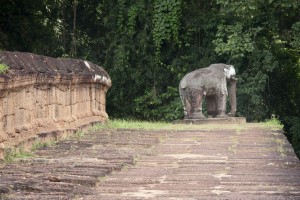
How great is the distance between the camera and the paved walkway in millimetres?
5441

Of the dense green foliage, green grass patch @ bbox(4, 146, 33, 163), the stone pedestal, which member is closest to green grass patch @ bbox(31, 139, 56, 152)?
green grass patch @ bbox(4, 146, 33, 163)

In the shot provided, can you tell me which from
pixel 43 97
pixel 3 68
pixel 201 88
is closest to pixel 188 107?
pixel 201 88

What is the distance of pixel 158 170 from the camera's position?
22.1 feet

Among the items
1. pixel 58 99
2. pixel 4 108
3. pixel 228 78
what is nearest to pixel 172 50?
pixel 228 78

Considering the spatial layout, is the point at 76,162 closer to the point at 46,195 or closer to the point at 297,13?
the point at 46,195

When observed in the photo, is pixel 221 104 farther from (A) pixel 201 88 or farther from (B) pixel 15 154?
(B) pixel 15 154

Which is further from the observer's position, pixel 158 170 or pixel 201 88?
pixel 201 88

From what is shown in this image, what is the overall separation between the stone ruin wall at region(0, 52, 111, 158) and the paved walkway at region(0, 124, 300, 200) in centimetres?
38

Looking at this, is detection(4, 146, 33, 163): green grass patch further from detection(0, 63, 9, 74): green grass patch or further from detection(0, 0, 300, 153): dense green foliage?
detection(0, 0, 300, 153): dense green foliage

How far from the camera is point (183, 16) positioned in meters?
22.1

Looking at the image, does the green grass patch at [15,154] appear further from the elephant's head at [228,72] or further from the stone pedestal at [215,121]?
the elephant's head at [228,72]

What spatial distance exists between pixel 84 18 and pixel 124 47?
87.1 inches

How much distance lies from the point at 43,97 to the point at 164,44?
13.0 metres

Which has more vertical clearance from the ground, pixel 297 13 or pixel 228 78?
pixel 297 13
